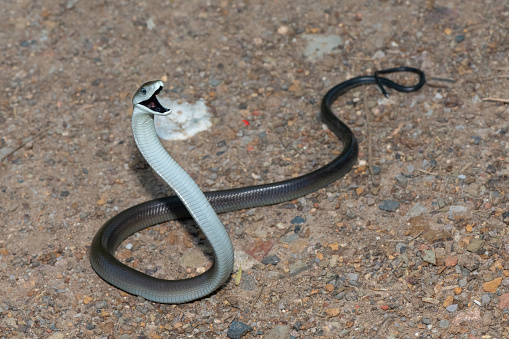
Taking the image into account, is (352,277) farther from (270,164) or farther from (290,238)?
(270,164)

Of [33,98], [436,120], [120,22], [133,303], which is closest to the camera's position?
[133,303]

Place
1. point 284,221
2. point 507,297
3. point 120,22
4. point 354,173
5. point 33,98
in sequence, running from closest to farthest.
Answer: point 507,297
point 284,221
point 354,173
point 33,98
point 120,22

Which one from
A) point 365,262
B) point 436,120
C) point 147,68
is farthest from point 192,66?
point 365,262

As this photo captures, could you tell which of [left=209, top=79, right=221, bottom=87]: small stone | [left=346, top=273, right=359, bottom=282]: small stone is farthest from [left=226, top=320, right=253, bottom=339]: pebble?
[left=209, top=79, right=221, bottom=87]: small stone

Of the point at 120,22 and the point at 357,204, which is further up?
the point at 120,22

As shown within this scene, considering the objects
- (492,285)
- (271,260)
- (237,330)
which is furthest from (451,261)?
(237,330)

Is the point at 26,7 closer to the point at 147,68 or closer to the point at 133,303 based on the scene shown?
the point at 147,68

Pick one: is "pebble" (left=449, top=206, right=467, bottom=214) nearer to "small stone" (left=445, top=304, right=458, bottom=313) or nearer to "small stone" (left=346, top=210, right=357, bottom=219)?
"small stone" (left=346, top=210, right=357, bottom=219)
